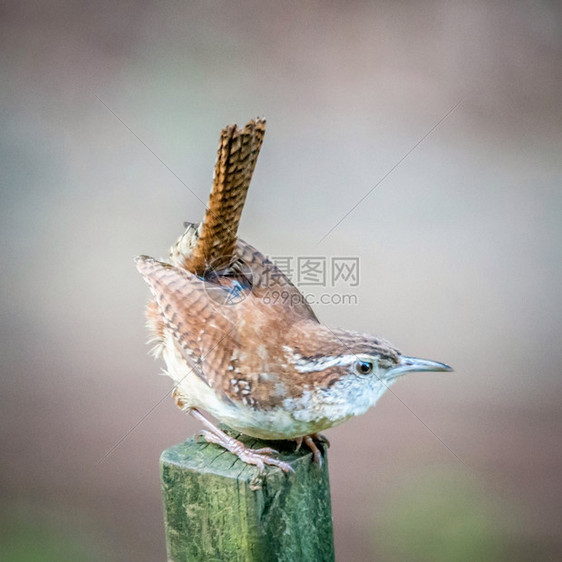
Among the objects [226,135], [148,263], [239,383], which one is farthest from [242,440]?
[226,135]

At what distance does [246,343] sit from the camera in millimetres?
2658

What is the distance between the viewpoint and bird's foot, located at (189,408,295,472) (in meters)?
2.38

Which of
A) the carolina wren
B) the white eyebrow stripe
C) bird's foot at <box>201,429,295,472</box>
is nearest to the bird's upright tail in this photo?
the carolina wren

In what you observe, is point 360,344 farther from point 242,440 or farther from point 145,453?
point 145,453

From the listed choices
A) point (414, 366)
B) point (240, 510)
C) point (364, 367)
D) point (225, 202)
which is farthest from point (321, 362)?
point (225, 202)

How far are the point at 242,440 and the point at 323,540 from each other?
0.45 m

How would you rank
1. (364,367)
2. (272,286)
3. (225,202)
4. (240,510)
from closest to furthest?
(240,510) < (364,367) < (225,202) < (272,286)

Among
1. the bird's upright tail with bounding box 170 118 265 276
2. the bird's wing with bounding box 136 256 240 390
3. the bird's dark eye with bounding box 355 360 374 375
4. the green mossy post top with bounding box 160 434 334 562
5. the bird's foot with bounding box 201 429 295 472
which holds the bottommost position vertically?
the green mossy post top with bounding box 160 434 334 562

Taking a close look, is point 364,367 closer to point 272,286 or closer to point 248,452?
point 248,452

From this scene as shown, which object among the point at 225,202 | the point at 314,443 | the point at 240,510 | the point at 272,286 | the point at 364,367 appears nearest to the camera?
the point at 240,510

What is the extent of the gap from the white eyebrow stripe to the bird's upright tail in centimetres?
62

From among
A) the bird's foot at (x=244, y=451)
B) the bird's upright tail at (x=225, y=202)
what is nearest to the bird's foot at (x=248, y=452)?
the bird's foot at (x=244, y=451)

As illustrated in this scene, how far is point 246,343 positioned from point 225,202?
20.3 inches

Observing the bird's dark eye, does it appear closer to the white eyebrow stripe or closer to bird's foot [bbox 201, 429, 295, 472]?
the white eyebrow stripe
